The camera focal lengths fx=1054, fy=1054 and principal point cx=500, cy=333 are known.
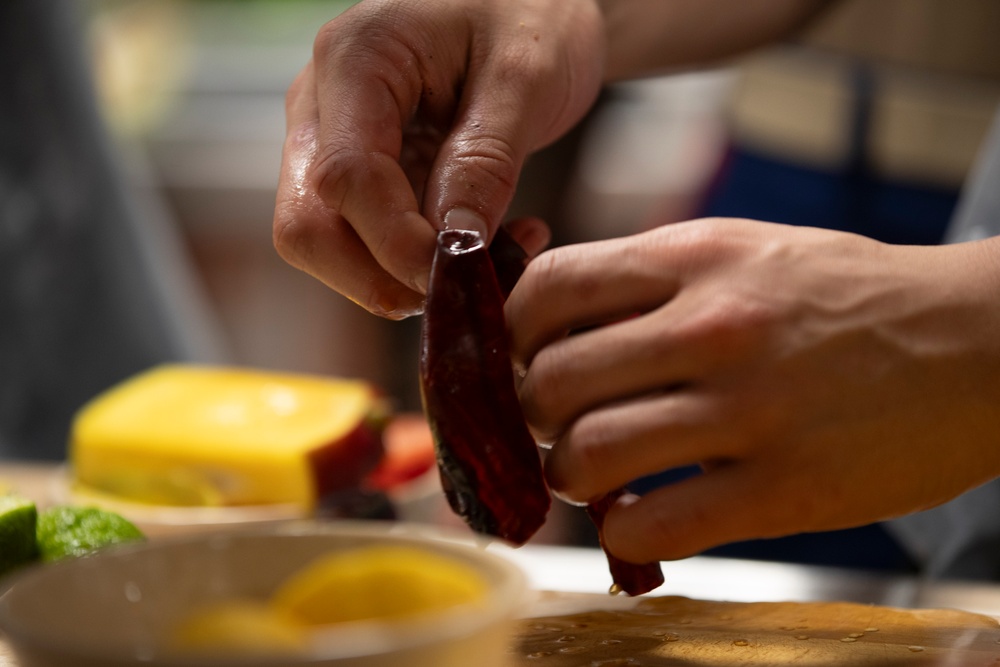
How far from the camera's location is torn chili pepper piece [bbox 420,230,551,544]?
1.41ft

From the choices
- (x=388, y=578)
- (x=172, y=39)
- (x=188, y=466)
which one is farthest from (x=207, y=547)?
(x=172, y=39)

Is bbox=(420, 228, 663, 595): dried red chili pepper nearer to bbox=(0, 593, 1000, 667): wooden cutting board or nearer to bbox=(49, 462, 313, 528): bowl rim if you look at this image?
bbox=(0, 593, 1000, 667): wooden cutting board

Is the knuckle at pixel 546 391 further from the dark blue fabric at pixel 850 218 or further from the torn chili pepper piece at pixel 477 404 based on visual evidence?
the dark blue fabric at pixel 850 218

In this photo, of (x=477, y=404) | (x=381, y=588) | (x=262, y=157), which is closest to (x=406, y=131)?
(x=477, y=404)

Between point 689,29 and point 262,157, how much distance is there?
1.56 meters

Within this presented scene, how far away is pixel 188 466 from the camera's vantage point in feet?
2.77

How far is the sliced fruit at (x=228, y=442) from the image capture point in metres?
0.83

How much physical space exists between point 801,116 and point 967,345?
70 cm

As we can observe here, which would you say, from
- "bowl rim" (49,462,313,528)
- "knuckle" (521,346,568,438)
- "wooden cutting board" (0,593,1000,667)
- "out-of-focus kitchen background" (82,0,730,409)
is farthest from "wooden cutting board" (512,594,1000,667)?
"out-of-focus kitchen background" (82,0,730,409)

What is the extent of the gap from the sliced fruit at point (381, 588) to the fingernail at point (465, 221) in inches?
7.0

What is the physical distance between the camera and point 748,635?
474 millimetres

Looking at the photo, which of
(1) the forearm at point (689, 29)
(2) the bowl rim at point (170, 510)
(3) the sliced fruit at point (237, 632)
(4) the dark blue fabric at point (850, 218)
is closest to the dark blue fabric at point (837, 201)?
(4) the dark blue fabric at point (850, 218)

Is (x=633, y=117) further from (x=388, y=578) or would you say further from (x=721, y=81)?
(x=388, y=578)

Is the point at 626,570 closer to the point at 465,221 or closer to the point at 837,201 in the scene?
the point at 465,221
